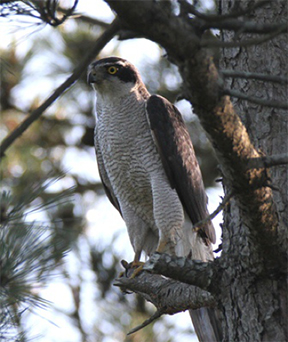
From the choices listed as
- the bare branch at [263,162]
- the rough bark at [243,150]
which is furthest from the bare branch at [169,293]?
the bare branch at [263,162]

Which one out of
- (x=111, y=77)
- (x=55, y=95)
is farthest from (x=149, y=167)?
(x=55, y=95)

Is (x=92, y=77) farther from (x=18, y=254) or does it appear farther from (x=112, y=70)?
(x=18, y=254)

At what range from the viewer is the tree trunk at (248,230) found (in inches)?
110

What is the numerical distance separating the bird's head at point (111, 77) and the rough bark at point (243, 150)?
76.4 inches

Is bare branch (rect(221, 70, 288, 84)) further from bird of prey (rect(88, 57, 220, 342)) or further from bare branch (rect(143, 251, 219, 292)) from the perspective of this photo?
bird of prey (rect(88, 57, 220, 342))

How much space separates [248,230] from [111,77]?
2965 mm

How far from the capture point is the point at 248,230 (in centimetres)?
271

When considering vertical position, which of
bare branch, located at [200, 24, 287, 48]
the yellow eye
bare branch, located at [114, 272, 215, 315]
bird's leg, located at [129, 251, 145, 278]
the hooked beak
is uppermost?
the yellow eye

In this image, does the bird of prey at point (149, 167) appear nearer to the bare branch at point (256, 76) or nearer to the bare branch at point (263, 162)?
the bare branch at point (263, 162)

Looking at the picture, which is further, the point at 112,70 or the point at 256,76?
the point at 112,70

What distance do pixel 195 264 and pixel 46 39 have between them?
20.2 ft

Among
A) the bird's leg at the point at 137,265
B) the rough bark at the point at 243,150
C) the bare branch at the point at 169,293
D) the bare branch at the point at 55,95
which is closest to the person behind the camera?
the rough bark at the point at 243,150

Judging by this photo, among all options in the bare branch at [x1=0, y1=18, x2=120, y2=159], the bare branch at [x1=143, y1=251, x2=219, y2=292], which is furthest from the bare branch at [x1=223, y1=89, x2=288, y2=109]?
the bare branch at [x1=0, y1=18, x2=120, y2=159]

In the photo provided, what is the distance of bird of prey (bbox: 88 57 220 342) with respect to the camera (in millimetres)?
4961
